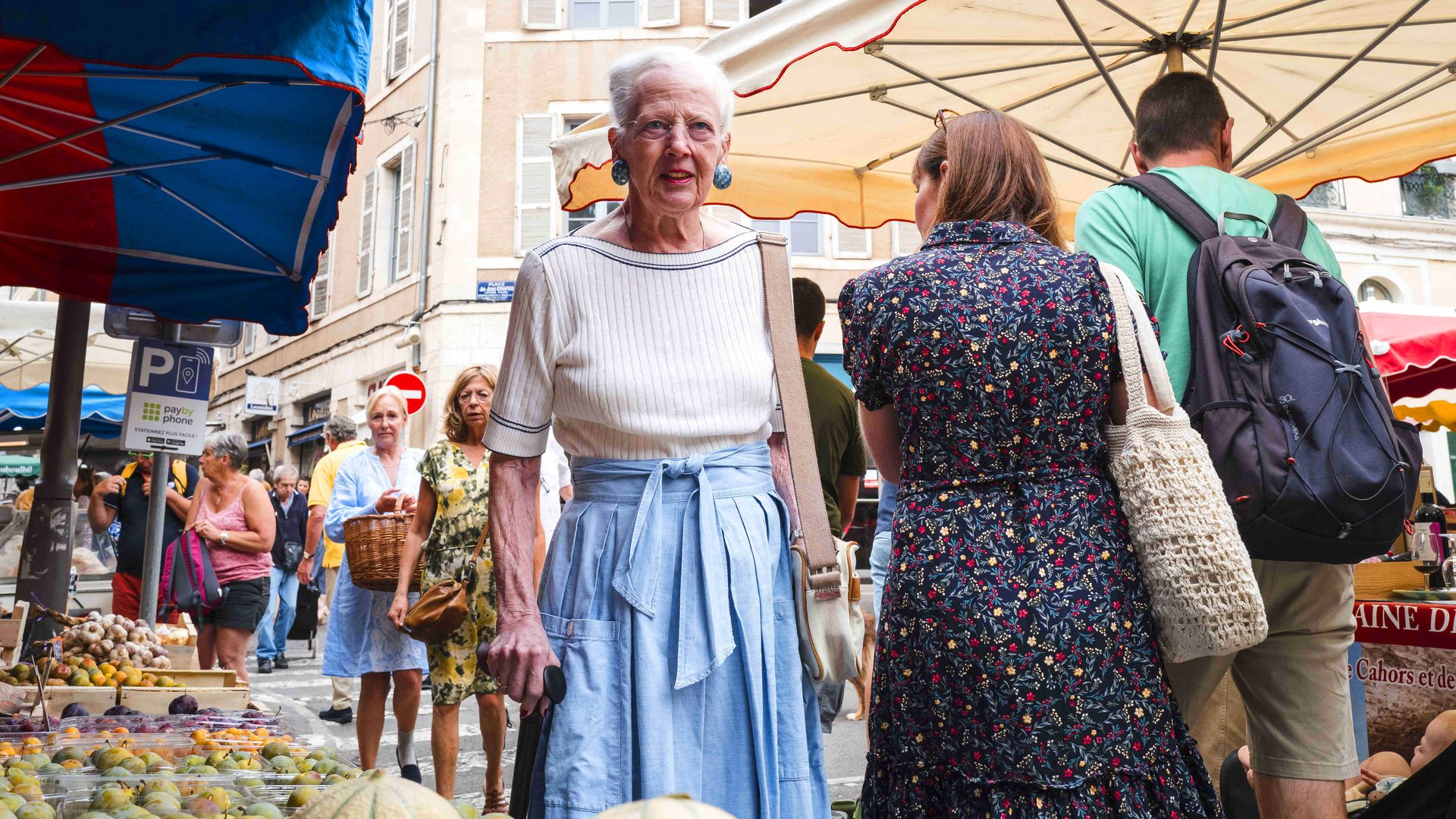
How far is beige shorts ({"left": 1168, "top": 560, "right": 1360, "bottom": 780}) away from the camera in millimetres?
2516

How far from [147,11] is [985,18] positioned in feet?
10.1

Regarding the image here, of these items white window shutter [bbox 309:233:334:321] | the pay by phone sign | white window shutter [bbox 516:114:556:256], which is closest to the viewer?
the pay by phone sign

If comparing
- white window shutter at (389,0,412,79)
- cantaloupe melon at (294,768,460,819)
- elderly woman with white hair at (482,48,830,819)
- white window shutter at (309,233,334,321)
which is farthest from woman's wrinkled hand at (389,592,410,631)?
white window shutter at (309,233,334,321)

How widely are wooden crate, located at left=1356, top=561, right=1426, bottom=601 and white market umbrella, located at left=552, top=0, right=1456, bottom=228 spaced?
5.86ft

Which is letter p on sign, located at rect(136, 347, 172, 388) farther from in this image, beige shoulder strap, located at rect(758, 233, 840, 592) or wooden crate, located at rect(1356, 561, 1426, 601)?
wooden crate, located at rect(1356, 561, 1426, 601)

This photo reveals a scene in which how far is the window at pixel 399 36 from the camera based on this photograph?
22.0 m

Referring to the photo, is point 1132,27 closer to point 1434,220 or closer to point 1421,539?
point 1421,539

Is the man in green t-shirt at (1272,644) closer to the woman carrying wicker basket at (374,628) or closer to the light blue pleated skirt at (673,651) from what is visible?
the light blue pleated skirt at (673,651)

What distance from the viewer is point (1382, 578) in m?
4.49

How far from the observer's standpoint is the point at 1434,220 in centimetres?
2189

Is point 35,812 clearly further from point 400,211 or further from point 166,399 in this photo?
point 400,211

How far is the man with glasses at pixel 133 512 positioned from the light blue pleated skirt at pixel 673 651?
6.70 meters

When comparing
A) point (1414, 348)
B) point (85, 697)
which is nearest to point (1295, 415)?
point (85, 697)

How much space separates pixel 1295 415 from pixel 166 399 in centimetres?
579
